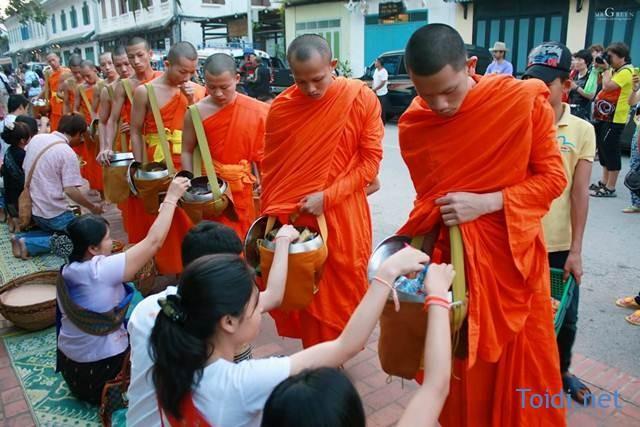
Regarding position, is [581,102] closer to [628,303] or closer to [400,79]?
[400,79]

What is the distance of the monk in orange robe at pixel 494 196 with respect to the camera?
6.70 feet

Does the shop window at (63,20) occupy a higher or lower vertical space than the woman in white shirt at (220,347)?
higher

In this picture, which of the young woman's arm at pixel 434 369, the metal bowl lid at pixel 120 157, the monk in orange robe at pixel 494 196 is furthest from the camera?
the metal bowl lid at pixel 120 157

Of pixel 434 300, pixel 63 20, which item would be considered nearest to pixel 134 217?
pixel 434 300

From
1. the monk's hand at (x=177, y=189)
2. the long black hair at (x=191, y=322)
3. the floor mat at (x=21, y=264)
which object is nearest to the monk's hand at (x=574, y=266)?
the long black hair at (x=191, y=322)

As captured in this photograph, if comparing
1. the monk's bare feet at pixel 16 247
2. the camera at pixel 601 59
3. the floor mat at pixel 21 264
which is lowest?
the floor mat at pixel 21 264

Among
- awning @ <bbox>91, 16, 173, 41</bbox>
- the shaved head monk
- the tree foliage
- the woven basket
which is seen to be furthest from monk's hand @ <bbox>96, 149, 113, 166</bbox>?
the tree foliage

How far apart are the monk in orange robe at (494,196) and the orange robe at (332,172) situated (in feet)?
2.72

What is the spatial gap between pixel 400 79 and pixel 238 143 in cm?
1160

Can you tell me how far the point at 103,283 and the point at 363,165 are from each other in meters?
1.54

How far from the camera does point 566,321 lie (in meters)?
3.03

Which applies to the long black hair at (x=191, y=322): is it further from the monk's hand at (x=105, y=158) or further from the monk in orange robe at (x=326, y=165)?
the monk's hand at (x=105, y=158)

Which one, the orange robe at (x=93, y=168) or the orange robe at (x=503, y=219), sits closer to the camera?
the orange robe at (x=503, y=219)

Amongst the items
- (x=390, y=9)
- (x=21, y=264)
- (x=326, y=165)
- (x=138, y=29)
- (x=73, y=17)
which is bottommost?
(x=21, y=264)
